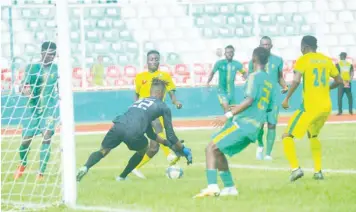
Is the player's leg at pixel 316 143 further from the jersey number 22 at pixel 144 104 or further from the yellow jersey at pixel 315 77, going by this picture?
the jersey number 22 at pixel 144 104

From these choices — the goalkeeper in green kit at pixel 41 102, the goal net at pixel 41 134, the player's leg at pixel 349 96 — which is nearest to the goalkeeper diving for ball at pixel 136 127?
the goal net at pixel 41 134

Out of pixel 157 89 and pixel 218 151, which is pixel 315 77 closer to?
pixel 157 89

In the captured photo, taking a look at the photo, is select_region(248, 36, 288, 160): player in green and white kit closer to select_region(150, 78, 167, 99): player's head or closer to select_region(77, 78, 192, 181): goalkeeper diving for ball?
select_region(150, 78, 167, 99): player's head

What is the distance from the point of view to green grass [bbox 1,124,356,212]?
9.87 m

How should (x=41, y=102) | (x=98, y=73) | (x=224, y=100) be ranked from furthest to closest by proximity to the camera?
(x=98, y=73) < (x=224, y=100) < (x=41, y=102)

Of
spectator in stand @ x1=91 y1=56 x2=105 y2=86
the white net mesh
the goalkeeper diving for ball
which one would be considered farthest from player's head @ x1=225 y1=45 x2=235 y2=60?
spectator in stand @ x1=91 y1=56 x2=105 y2=86

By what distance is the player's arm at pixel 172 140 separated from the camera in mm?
11609

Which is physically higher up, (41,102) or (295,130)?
(41,102)

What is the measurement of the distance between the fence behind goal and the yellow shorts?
19124mm

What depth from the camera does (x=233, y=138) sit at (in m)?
10.6

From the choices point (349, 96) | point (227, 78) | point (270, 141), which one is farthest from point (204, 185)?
point (349, 96)

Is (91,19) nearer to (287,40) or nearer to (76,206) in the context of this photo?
(287,40)

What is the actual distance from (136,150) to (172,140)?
0.94m

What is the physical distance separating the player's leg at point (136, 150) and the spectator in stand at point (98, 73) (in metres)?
18.6
